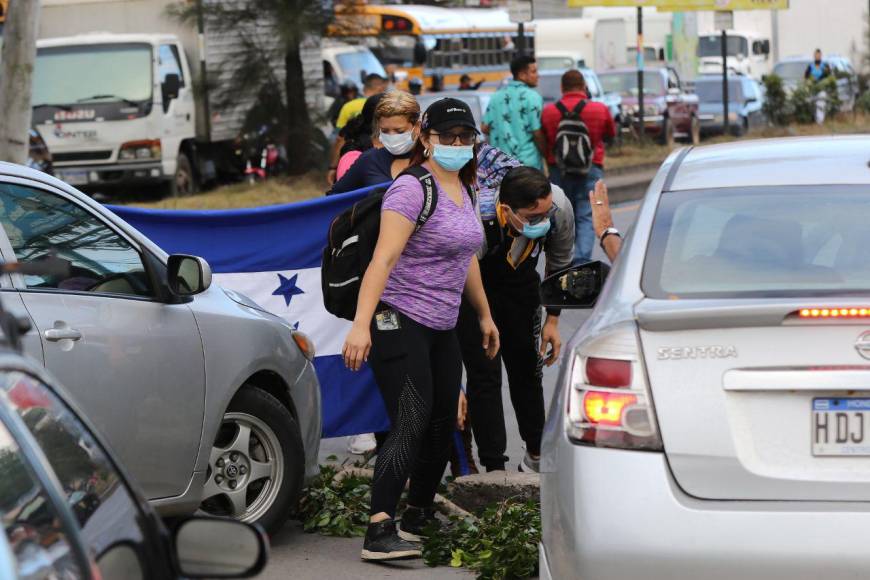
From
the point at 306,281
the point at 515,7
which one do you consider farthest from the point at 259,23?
the point at 306,281

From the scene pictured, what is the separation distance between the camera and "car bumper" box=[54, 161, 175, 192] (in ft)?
75.0

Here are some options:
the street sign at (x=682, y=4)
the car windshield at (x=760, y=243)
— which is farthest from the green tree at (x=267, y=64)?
the car windshield at (x=760, y=243)

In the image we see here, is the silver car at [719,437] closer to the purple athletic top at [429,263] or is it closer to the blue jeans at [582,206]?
the purple athletic top at [429,263]

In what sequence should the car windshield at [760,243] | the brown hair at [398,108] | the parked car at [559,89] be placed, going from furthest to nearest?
the parked car at [559,89] → the brown hair at [398,108] → the car windshield at [760,243]

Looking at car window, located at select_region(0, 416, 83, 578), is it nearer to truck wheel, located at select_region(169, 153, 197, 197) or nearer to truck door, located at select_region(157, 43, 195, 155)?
truck door, located at select_region(157, 43, 195, 155)

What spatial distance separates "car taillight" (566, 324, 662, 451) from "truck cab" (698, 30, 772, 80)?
4878 centimetres

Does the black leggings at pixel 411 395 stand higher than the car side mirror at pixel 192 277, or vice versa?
the car side mirror at pixel 192 277

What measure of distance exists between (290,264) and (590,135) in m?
7.75

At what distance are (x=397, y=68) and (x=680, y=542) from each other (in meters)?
32.3

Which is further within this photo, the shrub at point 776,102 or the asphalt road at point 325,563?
the shrub at point 776,102

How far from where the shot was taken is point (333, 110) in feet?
61.3

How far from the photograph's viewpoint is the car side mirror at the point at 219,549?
2982 millimetres

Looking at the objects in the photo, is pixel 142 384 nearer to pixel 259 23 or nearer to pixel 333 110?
pixel 333 110

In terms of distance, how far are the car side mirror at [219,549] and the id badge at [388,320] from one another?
9.70 ft
